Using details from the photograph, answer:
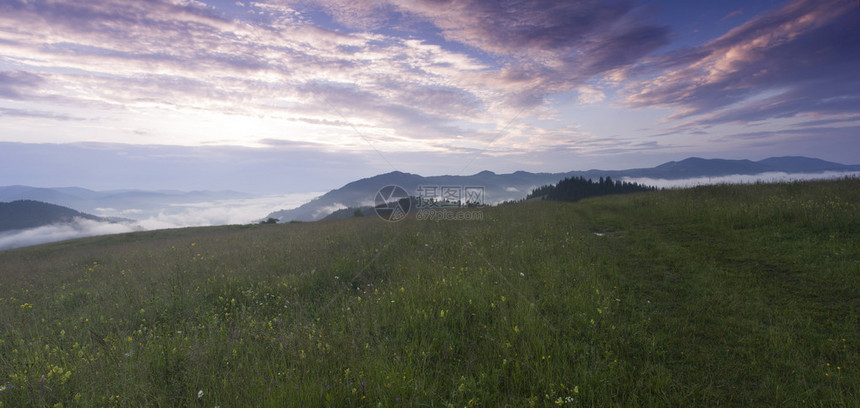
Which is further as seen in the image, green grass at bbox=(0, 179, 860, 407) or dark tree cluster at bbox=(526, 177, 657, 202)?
dark tree cluster at bbox=(526, 177, 657, 202)

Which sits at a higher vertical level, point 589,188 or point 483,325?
point 589,188

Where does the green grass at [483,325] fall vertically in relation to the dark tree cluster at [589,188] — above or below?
below

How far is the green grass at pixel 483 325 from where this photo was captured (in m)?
3.88

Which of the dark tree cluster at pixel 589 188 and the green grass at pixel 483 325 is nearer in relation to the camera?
the green grass at pixel 483 325

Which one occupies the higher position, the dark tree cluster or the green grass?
the dark tree cluster

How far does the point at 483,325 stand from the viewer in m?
5.25

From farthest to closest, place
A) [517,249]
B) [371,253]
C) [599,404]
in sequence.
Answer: [371,253] < [517,249] < [599,404]

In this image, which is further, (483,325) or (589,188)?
(589,188)

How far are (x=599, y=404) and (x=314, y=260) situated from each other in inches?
342

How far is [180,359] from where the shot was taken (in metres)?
4.86

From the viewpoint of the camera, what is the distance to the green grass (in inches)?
153

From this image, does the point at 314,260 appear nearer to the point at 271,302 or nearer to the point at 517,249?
the point at 271,302

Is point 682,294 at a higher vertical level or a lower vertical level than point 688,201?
lower

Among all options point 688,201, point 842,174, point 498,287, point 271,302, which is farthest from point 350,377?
point 842,174
